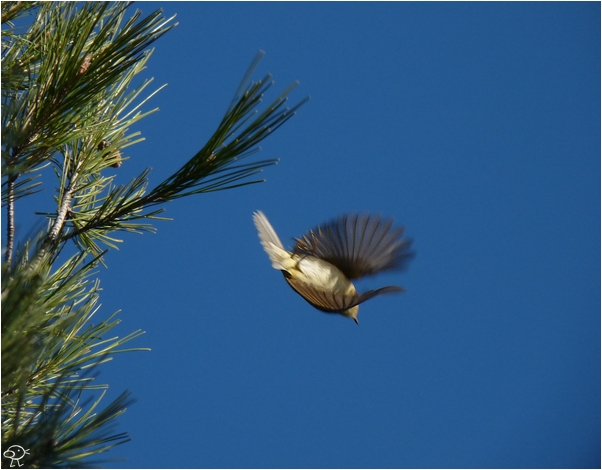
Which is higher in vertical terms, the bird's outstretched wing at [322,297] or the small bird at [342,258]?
the small bird at [342,258]

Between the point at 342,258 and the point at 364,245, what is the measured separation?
2 centimetres

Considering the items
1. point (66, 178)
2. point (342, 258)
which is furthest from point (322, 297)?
point (66, 178)

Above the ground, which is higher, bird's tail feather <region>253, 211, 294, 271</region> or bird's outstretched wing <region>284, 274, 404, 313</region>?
bird's tail feather <region>253, 211, 294, 271</region>

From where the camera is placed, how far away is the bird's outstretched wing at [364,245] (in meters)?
0.56

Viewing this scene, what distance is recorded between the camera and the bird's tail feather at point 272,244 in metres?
0.56

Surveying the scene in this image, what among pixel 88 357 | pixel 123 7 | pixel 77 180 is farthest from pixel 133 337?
pixel 123 7

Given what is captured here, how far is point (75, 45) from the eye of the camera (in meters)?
0.56

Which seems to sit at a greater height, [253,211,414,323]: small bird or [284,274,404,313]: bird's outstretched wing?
[253,211,414,323]: small bird

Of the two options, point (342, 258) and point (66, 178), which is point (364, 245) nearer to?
point (342, 258)

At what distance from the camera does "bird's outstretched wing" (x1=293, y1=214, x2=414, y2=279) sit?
1.83ft

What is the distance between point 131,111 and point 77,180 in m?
0.09

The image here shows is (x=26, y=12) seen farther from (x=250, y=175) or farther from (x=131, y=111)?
(x=250, y=175)

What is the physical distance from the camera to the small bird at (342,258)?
1.83 feet

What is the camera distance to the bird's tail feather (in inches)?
22.0
